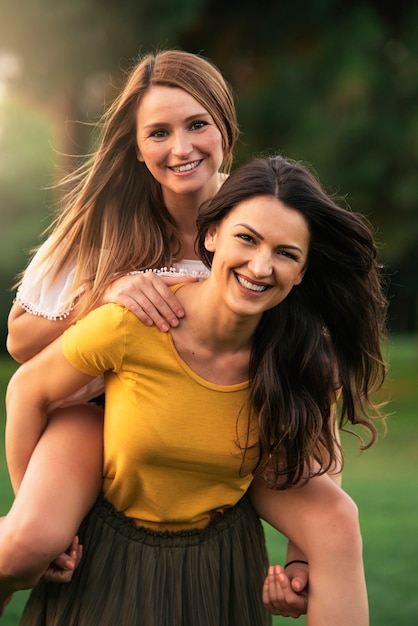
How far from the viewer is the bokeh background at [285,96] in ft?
42.3

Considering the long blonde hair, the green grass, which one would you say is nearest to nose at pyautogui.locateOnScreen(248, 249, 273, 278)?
the long blonde hair

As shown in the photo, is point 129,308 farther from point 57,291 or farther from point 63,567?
point 63,567

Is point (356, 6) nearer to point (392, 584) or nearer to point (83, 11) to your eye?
point (83, 11)


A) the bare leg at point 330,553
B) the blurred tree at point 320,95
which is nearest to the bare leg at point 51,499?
the bare leg at point 330,553

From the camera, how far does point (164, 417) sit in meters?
3.03

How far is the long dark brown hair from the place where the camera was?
3.05 meters

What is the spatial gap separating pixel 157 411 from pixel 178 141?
93 centimetres

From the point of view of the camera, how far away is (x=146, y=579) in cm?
324

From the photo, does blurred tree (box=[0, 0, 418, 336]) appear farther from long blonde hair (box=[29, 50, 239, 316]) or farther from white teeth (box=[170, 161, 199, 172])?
white teeth (box=[170, 161, 199, 172])

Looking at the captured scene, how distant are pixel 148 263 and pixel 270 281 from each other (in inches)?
24.8

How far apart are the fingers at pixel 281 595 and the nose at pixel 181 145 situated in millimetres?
1333

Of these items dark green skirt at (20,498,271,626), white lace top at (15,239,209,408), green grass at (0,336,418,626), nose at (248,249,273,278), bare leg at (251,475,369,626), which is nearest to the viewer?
nose at (248,249,273,278)

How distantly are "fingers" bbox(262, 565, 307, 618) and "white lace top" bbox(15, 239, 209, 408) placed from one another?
809mm

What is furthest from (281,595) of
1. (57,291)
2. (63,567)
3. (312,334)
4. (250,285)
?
(57,291)
